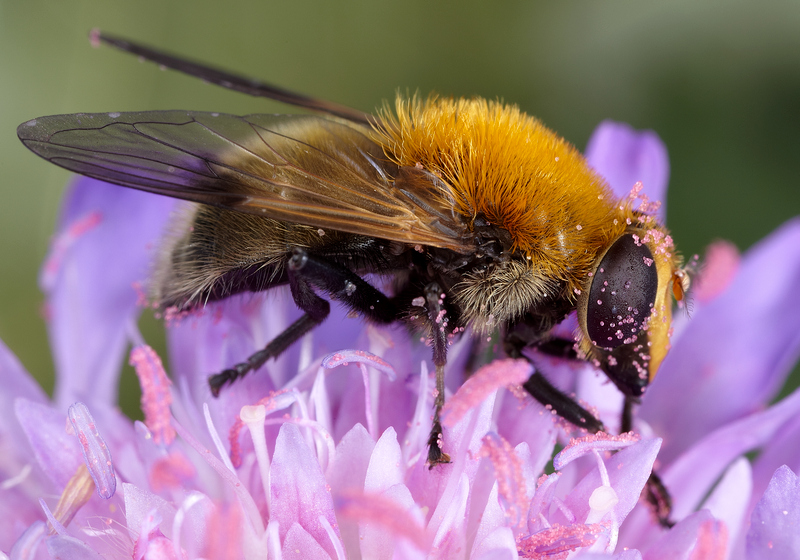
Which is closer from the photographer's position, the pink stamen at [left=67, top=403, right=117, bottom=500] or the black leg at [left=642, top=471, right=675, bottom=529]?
the pink stamen at [left=67, top=403, right=117, bottom=500]

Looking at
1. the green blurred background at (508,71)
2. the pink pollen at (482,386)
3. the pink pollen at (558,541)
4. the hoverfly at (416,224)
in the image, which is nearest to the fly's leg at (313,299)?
the hoverfly at (416,224)

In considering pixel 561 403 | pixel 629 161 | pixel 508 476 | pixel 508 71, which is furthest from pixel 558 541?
pixel 508 71

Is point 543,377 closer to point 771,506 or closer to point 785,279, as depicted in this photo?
point 771,506

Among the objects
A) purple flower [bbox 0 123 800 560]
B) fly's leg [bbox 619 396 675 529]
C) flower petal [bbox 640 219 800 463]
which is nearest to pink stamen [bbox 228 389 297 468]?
purple flower [bbox 0 123 800 560]

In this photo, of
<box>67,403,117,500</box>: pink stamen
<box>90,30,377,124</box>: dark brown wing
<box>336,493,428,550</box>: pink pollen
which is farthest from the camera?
<box>90,30,377,124</box>: dark brown wing

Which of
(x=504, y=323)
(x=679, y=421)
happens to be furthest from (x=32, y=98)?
(x=679, y=421)

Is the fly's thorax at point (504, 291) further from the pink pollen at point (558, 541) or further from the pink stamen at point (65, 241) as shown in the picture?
the pink stamen at point (65, 241)

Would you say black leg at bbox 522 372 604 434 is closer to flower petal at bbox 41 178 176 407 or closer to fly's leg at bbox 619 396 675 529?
fly's leg at bbox 619 396 675 529
